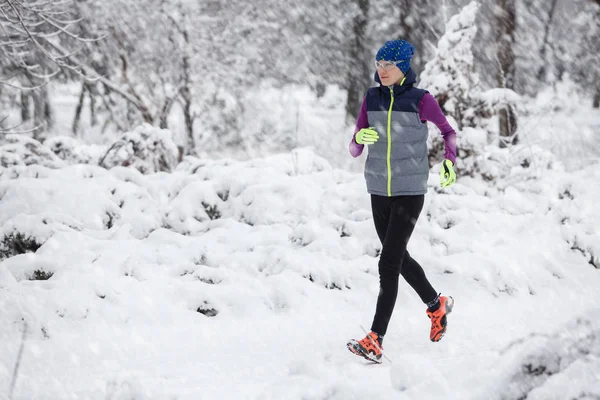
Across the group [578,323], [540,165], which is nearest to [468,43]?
[540,165]

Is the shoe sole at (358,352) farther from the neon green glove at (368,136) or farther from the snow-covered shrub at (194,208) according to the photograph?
the snow-covered shrub at (194,208)

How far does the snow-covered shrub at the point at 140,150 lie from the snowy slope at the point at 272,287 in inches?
38.2

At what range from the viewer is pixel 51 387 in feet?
9.13

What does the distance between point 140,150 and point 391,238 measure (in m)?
5.73

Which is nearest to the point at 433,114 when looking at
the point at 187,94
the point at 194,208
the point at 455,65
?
the point at 194,208

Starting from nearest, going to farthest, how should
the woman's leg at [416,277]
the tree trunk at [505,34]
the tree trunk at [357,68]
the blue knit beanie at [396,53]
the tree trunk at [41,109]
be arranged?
the blue knit beanie at [396,53] → the woman's leg at [416,277] → the tree trunk at [505,34] → the tree trunk at [41,109] → the tree trunk at [357,68]

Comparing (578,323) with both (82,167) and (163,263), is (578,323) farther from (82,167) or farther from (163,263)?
(82,167)

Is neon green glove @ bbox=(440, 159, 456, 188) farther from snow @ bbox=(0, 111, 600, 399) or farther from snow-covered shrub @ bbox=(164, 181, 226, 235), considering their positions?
snow-covered shrub @ bbox=(164, 181, 226, 235)

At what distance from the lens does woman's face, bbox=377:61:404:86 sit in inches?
123

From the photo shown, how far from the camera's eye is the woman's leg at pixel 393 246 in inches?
126

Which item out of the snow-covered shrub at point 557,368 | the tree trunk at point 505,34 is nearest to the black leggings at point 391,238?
the snow-covered shrub at point 557,368

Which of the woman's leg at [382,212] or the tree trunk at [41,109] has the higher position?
the woman's leg at [382,212]

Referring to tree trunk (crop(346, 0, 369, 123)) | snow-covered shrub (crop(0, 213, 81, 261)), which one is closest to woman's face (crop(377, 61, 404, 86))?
snow-covered shrub (crop(0, 213, 81, 261))

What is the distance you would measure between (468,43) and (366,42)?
8815 millimetres
